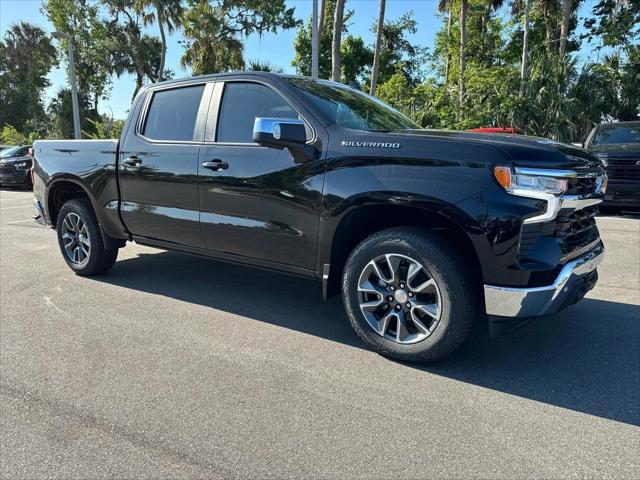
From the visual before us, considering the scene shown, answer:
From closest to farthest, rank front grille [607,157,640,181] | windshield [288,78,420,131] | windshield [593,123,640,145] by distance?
windshield [288,78,420,131]
front grille [607,157,640,181]
windshield [593,123,640,145]

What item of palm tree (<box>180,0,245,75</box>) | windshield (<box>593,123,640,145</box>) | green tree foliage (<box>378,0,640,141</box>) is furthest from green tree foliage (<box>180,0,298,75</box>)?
windshield (<box>593,123,640,145</box>)

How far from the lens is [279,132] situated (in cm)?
329

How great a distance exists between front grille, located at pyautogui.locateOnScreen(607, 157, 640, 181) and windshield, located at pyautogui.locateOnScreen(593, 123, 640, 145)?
0.81 metres

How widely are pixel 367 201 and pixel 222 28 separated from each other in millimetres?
29786

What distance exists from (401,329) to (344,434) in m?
0.92

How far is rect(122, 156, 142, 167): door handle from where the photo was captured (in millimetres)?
4554

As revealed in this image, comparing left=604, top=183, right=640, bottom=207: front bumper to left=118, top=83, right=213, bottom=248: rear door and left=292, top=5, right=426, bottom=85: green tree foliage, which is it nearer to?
left=118, top=83, right=213, bottom=248: rear door

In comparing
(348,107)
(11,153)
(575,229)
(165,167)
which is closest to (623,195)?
(575,229)

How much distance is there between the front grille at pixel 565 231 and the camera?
282cm

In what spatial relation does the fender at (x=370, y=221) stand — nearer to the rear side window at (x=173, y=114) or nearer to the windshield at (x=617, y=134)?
Result: the rear side window at (x=173, y=114)

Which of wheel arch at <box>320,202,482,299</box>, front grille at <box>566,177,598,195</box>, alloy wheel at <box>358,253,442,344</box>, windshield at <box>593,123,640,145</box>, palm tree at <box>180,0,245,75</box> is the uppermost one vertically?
palm tree at <box>180,0,245,75</box>

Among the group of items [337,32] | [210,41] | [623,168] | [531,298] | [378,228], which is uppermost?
[210,41]

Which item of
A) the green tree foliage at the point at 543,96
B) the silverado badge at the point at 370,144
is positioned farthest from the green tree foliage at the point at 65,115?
the silverado badge at the point at 370,144

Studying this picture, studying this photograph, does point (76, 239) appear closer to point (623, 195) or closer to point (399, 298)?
point (399, 298)
